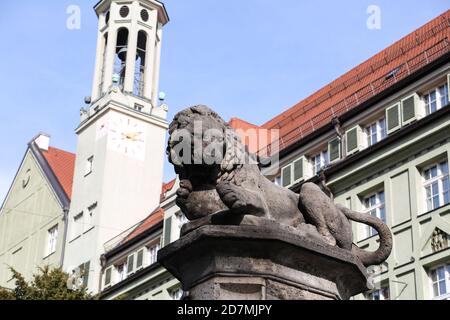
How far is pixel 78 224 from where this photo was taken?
43375mm

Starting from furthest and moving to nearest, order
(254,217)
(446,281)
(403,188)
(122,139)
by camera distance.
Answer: (122,139), (403,188), (446,281), (254,217)

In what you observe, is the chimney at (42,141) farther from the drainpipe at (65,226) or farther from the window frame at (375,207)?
the window frame at (375,207)

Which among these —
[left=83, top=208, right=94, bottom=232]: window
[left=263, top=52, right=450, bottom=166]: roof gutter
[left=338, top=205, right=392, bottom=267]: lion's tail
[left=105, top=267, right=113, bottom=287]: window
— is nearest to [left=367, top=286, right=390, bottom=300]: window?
[left=263, top=52, right=450, bottom=166]: roof gutter

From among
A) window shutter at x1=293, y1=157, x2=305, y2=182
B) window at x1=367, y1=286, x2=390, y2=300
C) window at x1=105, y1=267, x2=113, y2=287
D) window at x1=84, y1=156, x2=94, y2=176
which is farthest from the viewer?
window at x1=84, y1=156, x2=94, y2=176

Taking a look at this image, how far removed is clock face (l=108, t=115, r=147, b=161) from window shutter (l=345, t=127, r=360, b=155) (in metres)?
15.8

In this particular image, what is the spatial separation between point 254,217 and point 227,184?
0.32 m

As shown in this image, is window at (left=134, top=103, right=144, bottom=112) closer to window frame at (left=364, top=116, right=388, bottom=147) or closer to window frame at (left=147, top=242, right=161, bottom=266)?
window frame at (left=147, top=242, right=161, bottom=266)

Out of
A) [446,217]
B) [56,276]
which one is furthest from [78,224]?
[446,217]

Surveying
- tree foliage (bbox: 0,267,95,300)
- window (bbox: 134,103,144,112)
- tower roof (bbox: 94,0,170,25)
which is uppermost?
tower roof (bbox: 94,0,170,25)

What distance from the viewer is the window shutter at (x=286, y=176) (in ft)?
105

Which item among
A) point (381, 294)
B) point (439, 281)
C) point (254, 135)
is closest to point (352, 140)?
point (381, 294)

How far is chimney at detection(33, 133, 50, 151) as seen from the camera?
50.5 meters

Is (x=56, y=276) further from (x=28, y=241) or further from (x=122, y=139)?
(x=28, y=241)

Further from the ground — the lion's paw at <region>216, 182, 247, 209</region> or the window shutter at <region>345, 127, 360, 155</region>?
the window shutter at <region>345, 127, 360, 155</region>
